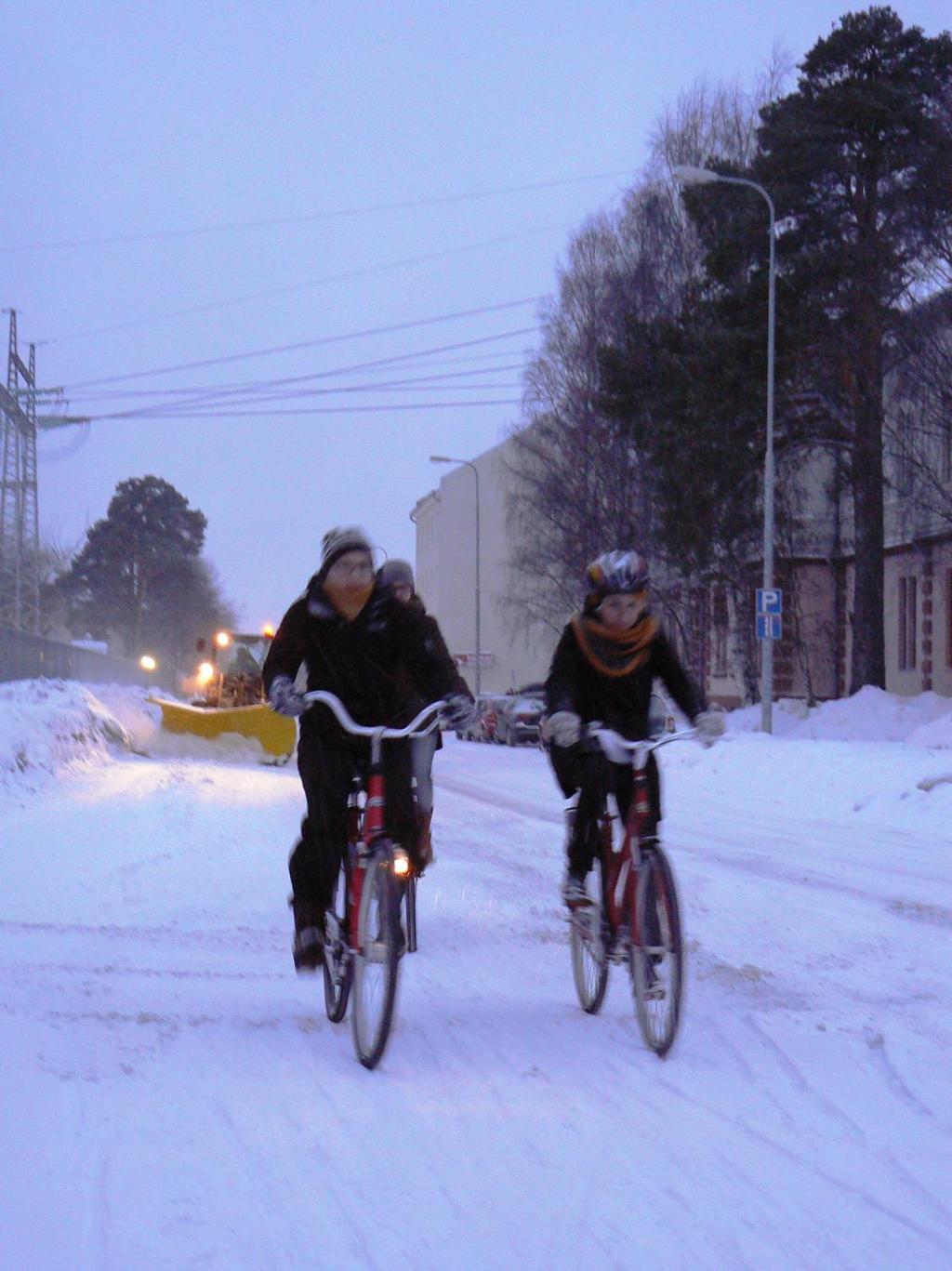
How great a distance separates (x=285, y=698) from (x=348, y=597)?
1.64 feet

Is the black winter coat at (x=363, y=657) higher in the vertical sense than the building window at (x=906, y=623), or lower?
lower

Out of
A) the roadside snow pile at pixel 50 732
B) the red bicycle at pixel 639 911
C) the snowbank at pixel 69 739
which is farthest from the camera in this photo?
the snowbank at pixel 69 739

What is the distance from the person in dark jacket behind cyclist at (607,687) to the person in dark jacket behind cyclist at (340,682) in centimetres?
40

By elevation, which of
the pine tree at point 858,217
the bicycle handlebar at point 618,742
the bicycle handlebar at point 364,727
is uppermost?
the pine tree at point 858,217

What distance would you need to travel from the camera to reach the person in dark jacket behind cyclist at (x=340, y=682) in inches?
214

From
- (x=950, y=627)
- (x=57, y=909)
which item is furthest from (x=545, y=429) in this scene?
(x=57, y=909)

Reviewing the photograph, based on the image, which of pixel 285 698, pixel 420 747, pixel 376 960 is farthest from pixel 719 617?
pixel 376 960

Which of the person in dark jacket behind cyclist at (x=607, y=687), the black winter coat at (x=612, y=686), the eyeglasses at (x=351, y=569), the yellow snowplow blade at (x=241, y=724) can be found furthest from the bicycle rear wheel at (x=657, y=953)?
the yellow snowplow blade at (x=241, y=724)

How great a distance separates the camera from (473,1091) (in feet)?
15.4

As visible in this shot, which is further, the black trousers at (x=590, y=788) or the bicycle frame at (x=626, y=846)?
the black trousers at (x=590, y=788)

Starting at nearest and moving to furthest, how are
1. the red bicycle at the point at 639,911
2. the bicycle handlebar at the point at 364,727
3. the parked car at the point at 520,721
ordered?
1. the red bicycle at the point at 639,911
2. the bicycle handlebar at the point at 364,727
3. the parked car at the point at 520,721

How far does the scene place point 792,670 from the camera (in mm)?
40938

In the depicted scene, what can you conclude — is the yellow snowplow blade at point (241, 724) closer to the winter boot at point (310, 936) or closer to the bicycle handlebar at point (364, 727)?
the winter boot at point (310, 936)

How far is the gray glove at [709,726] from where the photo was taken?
5496mm
